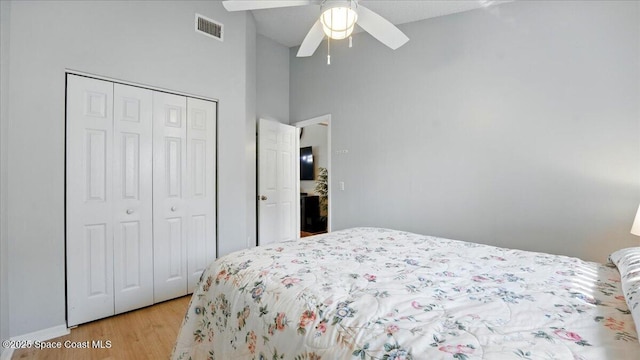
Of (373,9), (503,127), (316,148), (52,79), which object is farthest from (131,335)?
(316,148)

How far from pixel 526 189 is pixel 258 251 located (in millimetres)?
2199

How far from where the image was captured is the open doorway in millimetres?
5715

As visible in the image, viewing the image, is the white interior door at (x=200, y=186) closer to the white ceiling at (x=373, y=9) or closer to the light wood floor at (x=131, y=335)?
the light wood floor at (x=131, y=335)

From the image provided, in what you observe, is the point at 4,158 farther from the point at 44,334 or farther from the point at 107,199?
the point at 44,334

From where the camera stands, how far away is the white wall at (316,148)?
6.09 m

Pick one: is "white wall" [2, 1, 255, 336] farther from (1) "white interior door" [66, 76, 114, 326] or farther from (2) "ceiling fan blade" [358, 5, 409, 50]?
(2) "ceiling fan blade" [358, 5, 409, 50]

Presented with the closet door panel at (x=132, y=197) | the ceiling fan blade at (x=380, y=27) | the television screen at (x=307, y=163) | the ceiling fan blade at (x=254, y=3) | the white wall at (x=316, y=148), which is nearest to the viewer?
the ceiling fan blade at (x=254, y=3)

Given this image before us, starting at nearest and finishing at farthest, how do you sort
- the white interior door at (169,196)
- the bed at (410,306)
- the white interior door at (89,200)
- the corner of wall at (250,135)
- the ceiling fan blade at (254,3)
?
1. the bed at (410,306)
2. the ceiling fan blade at (254,3)
3. the white interior door at (89,200)
4. the white interior door at (169,196)
5. the corner of wall at (250,135)

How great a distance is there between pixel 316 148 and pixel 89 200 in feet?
14.8

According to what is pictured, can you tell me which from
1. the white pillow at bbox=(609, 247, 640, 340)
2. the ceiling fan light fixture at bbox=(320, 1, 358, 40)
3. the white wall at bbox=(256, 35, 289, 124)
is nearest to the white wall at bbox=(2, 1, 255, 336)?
the white wall at bbox=(256, 35, 289, 124)

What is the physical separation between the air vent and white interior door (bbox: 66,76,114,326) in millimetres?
971

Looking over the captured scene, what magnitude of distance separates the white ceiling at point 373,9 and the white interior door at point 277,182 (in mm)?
1098

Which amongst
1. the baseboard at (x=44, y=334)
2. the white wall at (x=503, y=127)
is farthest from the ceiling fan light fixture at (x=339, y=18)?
the baseboard at (x=44, y=334)

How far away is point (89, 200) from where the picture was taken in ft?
6.86
